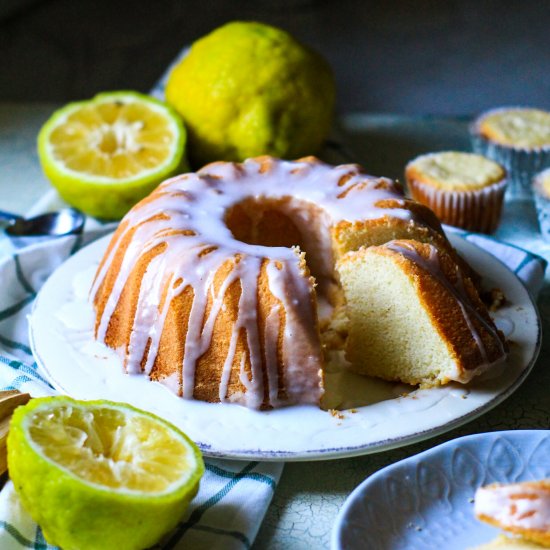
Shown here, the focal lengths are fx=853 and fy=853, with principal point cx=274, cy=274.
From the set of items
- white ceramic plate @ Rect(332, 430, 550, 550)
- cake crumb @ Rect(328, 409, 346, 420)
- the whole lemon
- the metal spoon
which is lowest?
the metal spoon

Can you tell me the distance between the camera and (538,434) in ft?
3.86

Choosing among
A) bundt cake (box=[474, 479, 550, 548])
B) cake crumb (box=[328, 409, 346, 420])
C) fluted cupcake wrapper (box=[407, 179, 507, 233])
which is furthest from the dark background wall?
bundt cake (box=[474, 479, 550, 548])

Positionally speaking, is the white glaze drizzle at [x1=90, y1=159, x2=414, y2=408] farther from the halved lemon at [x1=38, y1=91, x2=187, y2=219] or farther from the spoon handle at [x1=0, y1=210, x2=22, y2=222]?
the spoon handle at [x1=0, y1=210, x2=22, y2=222]

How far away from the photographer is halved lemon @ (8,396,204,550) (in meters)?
0.99

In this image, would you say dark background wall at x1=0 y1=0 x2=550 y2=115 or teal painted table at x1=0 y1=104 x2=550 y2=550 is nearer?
teal painted table at x1=0 y1=104 x2=550 y2=550

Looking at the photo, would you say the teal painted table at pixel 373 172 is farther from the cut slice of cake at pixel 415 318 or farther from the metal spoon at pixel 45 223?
the metal spoon at pixel 45 223

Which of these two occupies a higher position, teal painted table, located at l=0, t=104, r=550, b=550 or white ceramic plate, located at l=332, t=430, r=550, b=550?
white ceramic plate, located at l=332, t=430, r=550, b=550

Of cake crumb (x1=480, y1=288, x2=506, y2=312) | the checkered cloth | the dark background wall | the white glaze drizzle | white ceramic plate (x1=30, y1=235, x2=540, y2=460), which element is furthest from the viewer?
the dark background wall

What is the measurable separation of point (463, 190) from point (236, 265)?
857mm

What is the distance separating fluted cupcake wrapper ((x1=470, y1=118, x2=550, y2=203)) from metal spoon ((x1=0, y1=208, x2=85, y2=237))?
110 centimetres

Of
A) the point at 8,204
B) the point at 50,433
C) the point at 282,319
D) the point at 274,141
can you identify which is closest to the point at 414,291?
the point at 282,319

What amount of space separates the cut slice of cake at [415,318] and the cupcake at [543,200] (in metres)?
0.63

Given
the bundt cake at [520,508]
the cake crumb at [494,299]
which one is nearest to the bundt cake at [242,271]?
the cake crumb at [494,299]

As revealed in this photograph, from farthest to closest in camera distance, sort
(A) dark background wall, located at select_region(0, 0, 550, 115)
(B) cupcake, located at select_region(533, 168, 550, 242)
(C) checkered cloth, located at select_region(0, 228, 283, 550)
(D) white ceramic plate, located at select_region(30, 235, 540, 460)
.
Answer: (A) dark background wall, located at select_region(0, 0, 550, 115)
(B) cupcake, located at select_region(533, 168, 550, 242)
(D) white ceramic plate, located at select_region(30, 235, 540, 460)
(C) checkered cloth, located at select_region(0, 228, 283, 550)
